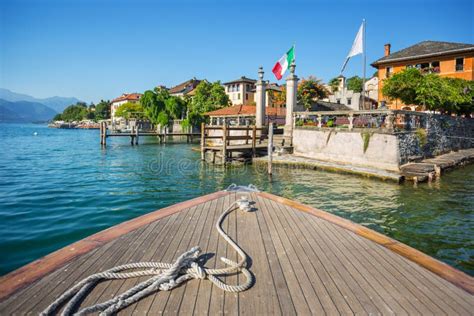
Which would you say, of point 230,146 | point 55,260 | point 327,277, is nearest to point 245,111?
point 230,146

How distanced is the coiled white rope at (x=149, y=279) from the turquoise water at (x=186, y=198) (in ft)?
11.7

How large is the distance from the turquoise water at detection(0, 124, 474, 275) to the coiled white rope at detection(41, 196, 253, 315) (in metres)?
3.55

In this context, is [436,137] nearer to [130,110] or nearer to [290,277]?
[290,277]

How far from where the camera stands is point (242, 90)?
186 ft

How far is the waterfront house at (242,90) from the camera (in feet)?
186

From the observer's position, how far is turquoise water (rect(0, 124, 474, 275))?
616 cm

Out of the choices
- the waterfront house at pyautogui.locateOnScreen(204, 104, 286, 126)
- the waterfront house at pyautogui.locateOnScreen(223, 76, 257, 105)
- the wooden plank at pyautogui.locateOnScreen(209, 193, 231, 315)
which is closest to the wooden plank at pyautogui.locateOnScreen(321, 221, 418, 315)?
the wooden plank at pyautogui.locateOnScreen(209, 193, 231, 315)

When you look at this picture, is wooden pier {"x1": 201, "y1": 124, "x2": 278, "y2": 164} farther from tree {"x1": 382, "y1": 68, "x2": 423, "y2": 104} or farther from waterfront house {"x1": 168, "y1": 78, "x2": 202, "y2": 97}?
waterfront house {"x1": 168, "y1": 78, "x2": 202, "y2": 97}

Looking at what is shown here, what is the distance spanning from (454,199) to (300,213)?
7950mm

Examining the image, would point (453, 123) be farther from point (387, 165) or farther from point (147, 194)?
point (147, 194)

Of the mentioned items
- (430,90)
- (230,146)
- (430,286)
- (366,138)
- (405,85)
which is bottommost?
(430,286)

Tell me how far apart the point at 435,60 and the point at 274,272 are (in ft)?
118

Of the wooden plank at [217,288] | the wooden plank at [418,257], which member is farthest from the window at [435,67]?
the wooden plank at [217,288]

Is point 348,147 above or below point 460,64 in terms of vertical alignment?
below
